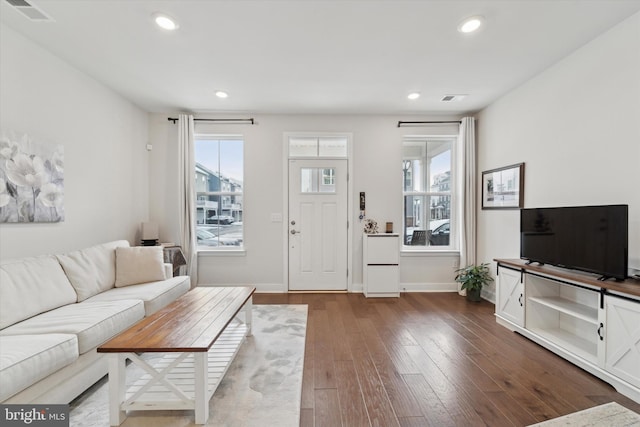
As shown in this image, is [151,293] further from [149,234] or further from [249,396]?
[149,234]

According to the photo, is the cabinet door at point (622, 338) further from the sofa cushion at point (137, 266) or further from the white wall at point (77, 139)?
the white wall at point (77, 139)

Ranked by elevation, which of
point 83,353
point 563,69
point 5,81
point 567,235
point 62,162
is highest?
point 563,69

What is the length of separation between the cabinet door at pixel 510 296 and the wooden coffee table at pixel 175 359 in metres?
2.69

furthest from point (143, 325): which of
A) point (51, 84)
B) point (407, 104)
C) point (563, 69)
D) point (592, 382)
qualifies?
point (563, 69)

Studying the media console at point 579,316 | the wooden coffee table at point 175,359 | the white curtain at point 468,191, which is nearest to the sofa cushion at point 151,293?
the wooden coffee table at point 175,359

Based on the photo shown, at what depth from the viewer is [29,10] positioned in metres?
2.10

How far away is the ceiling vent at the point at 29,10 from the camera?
2036 mm

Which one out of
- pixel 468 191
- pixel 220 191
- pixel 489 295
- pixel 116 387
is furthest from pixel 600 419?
pixel 220 191

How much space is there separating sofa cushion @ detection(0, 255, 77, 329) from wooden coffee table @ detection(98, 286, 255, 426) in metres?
0.82

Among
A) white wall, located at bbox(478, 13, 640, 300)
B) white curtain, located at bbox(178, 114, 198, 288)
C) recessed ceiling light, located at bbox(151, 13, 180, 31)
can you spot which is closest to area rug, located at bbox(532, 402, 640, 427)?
white wall, located at bbox(478, 13, 640, 300)

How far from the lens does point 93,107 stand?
3.19 m

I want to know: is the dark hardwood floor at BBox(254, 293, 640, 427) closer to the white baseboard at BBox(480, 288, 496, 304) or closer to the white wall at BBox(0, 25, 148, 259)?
the white baseboard at BBox(480, 288, 496, 304)

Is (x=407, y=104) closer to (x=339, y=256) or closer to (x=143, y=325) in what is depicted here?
(x=339, y=256)

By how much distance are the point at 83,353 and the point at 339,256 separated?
10.2 feet
